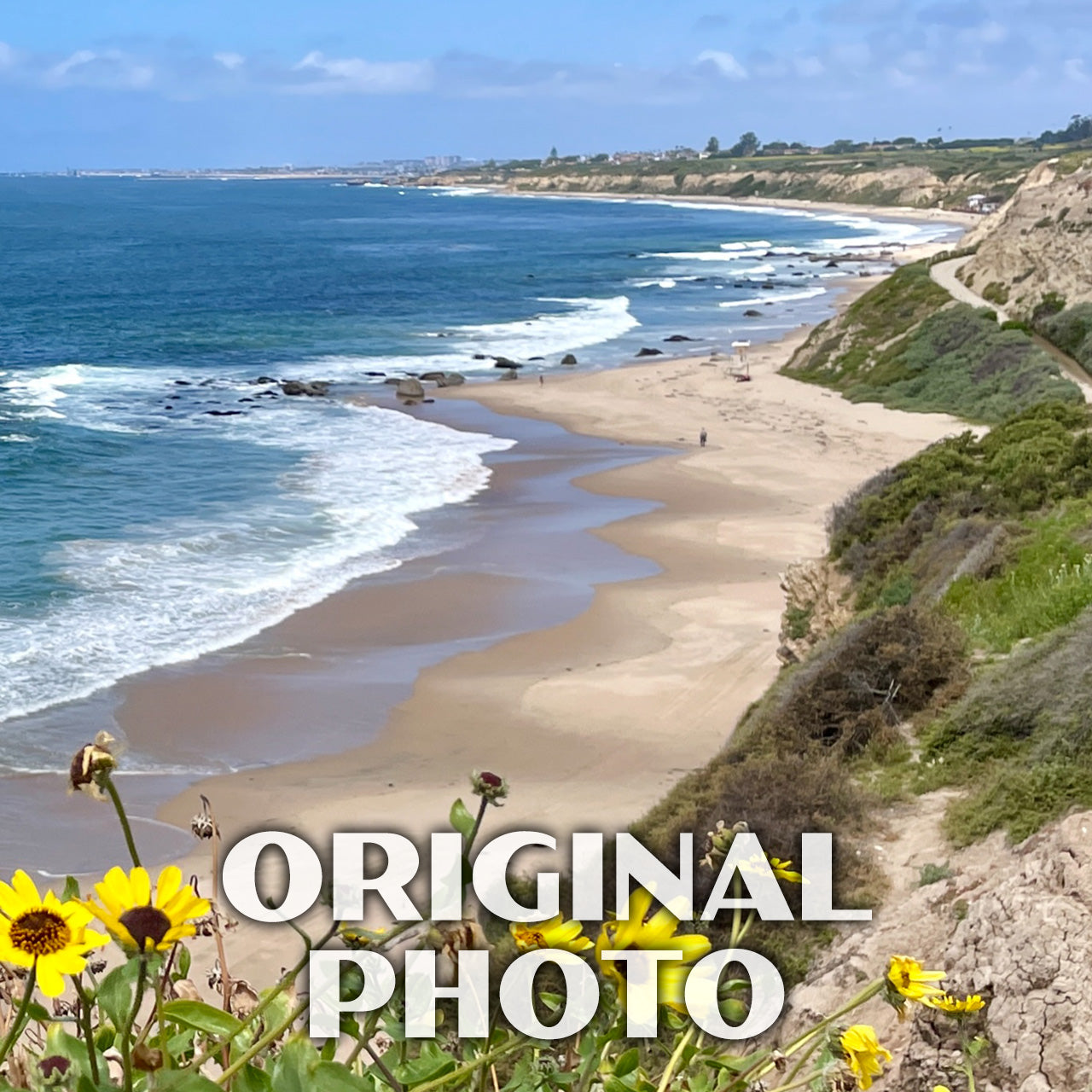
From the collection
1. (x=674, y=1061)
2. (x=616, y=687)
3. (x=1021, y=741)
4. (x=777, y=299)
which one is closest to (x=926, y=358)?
(x=616, y=687)

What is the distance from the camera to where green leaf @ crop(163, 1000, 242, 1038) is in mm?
1607

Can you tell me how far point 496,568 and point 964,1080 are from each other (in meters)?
17.6

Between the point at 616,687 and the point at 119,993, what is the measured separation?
47.7ft

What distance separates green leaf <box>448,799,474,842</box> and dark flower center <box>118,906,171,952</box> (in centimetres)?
35

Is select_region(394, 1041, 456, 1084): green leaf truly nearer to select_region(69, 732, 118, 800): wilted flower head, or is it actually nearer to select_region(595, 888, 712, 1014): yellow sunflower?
select_region(595, 888, 712, 1014): yellow sunflower

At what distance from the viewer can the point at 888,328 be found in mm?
43594

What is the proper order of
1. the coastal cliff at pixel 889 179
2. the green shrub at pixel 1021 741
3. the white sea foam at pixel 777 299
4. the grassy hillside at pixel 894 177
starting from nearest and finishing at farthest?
1. the green shrub at pixel 1021 741
2. the white sea foam at pixel 777 299
3. the coastal cliff at pixel 889 179
4. the grassy hillside at pixel 894 177

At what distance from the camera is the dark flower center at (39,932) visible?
1.42m

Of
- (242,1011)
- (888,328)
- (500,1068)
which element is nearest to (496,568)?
(500,1068)

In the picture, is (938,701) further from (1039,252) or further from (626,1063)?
(1039,252)

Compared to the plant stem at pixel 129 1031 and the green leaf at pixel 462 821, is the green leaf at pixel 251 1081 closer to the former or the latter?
the plant stem at pixel 129 1031

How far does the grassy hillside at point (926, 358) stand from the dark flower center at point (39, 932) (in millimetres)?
30506

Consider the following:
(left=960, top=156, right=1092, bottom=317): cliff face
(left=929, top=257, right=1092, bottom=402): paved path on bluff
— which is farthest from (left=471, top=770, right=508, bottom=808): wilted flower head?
(left=960, top=156, right=1092, bottom=317): cliff face

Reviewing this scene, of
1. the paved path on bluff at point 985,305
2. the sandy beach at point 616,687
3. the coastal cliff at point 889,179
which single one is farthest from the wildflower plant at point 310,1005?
the coastal cliff at point 889,179
